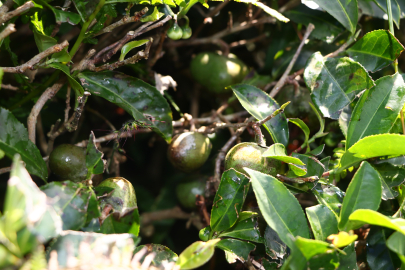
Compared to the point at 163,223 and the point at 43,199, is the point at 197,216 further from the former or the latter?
the point at 43,199

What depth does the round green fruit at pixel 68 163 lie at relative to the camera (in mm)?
708

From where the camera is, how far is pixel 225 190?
0.64 meters

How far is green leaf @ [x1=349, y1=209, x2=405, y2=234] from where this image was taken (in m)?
0.48

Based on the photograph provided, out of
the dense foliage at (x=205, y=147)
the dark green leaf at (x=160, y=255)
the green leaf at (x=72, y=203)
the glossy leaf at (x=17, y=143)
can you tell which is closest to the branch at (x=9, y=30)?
the dense foliage at (x=205, y=147)

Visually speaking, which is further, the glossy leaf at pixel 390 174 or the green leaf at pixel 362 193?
the glossy leaf at pixel 390 174

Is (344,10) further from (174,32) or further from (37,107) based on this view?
(37,107)

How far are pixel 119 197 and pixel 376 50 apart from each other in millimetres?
712

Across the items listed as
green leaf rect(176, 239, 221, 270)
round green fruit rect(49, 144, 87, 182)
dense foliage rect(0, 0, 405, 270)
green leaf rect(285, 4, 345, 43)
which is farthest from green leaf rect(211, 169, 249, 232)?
green leaf rect(285, 4, 345, 43)

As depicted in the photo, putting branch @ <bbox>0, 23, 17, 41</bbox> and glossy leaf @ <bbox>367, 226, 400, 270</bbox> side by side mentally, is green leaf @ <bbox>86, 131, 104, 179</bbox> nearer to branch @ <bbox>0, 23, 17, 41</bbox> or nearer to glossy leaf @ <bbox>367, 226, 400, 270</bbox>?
branch @ <bbox>0, 23, 17, 41</bbox>

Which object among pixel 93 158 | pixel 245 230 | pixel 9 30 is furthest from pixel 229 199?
pixel 9 30

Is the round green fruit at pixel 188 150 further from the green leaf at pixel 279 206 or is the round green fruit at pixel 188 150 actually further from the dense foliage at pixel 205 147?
the green leaf at pixel 279 206

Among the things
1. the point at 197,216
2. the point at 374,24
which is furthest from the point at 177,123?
the point at 374,24

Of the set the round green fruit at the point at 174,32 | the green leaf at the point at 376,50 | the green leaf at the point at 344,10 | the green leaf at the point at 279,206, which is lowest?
the green leaf at the point at 279,206

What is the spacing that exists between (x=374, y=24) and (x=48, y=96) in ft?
3.42
